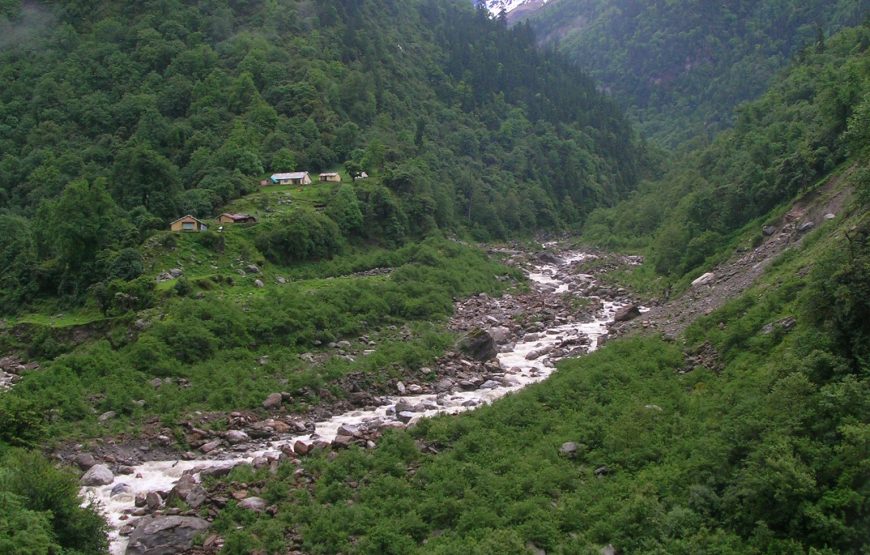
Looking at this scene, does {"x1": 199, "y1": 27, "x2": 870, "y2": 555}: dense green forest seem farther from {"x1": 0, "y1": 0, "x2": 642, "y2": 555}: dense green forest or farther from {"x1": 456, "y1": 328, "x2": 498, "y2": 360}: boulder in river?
{"x1": 0, "y1": 0, "x2": 642, "y2": 555}: dense green forest

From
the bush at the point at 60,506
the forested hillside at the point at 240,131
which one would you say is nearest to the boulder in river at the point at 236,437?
the bush at the point at 60,506

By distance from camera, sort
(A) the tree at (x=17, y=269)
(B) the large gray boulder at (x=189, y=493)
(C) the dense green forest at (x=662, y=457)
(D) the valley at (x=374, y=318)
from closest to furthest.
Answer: (C) the dense green forest at (x=662, y=457)
(D) the valley at (x=374, y=318)
(B) the large gray boulder at (x=189, y=493)
(A) the tree at (x=17, y=269)

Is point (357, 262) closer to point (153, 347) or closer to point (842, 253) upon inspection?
point (153, 347)

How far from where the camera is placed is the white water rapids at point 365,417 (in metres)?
22.3

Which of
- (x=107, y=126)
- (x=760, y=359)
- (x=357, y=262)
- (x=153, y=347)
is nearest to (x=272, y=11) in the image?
(x=107, y=126)

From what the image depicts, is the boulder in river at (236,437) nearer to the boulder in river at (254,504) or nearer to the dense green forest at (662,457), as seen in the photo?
the dense green forest at (662,457)

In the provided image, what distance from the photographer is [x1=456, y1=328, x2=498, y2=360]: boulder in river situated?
37.5m

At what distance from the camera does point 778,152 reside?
47.3m

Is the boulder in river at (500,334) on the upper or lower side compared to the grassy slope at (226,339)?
lower

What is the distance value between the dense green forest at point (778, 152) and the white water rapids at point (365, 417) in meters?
8.34

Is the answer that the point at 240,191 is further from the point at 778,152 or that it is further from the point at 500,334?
the point at 778,152

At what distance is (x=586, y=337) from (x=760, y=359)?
54.1 feet

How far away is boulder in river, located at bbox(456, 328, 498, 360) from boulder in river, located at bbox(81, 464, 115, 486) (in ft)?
62.9

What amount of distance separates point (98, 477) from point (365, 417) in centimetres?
1075
